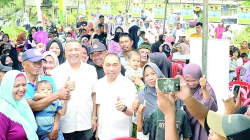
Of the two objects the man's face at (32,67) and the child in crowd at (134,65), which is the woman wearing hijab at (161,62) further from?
the man's face at (32,67)

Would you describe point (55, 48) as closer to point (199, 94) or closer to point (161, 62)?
point (161, 62)

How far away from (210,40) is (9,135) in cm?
271

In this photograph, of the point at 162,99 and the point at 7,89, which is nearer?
the point at 162,99

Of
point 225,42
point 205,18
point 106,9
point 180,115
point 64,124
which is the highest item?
point 106,9

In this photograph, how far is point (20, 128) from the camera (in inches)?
132

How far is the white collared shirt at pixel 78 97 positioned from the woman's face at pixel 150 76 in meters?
0.96

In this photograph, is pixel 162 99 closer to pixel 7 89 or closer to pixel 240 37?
pixel 7 89

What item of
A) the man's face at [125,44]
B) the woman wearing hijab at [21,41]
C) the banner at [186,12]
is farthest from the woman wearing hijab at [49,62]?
the banner at [186,12]

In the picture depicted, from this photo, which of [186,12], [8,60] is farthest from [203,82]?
[186,12]

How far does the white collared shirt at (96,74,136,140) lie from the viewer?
413 cm

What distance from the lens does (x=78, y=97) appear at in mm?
4352

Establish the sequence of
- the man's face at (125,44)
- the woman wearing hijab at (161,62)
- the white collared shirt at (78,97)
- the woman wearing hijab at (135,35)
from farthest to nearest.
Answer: the woman wearing hijab at (135,35) → the man's face at (125,44) → the woman wearing hijab at (161,62) → the white collared shirt at (78,97)

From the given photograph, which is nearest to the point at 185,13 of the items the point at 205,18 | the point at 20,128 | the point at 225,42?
the point at 205,18

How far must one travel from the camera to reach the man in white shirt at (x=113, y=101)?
413cm
